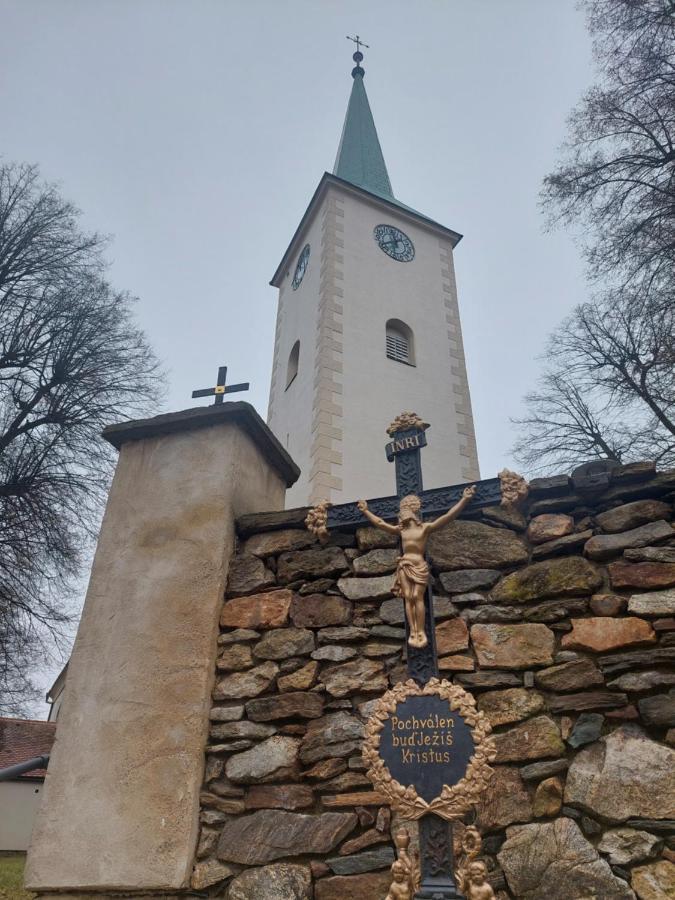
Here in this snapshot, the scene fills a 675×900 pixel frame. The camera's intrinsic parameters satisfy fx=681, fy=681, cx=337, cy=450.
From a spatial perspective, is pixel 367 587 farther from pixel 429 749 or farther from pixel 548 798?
pixel 548 798

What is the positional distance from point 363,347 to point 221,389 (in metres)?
9.06

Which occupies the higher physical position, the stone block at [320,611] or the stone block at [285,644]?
the stone block at [320,611]

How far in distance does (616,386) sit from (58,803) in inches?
344

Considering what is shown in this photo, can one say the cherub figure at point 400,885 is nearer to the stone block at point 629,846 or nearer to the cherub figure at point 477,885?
the cherub figure at point 477,885

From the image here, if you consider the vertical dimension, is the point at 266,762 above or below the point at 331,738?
below

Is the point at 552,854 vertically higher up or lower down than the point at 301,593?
lower down

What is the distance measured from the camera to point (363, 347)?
13.9m

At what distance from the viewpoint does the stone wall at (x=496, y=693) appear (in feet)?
10.6

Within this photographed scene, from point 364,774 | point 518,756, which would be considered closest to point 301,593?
point 364,774

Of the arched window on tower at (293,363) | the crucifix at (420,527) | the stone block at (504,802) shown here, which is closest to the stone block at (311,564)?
the crucifix at (420,527)

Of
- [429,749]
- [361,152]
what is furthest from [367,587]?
[361,152]

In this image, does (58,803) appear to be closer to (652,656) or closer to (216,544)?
(216,544)

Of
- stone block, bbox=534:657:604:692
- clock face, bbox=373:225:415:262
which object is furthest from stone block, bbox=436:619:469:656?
clock face, bbox=373:225:415:262

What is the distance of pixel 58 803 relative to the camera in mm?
3826
